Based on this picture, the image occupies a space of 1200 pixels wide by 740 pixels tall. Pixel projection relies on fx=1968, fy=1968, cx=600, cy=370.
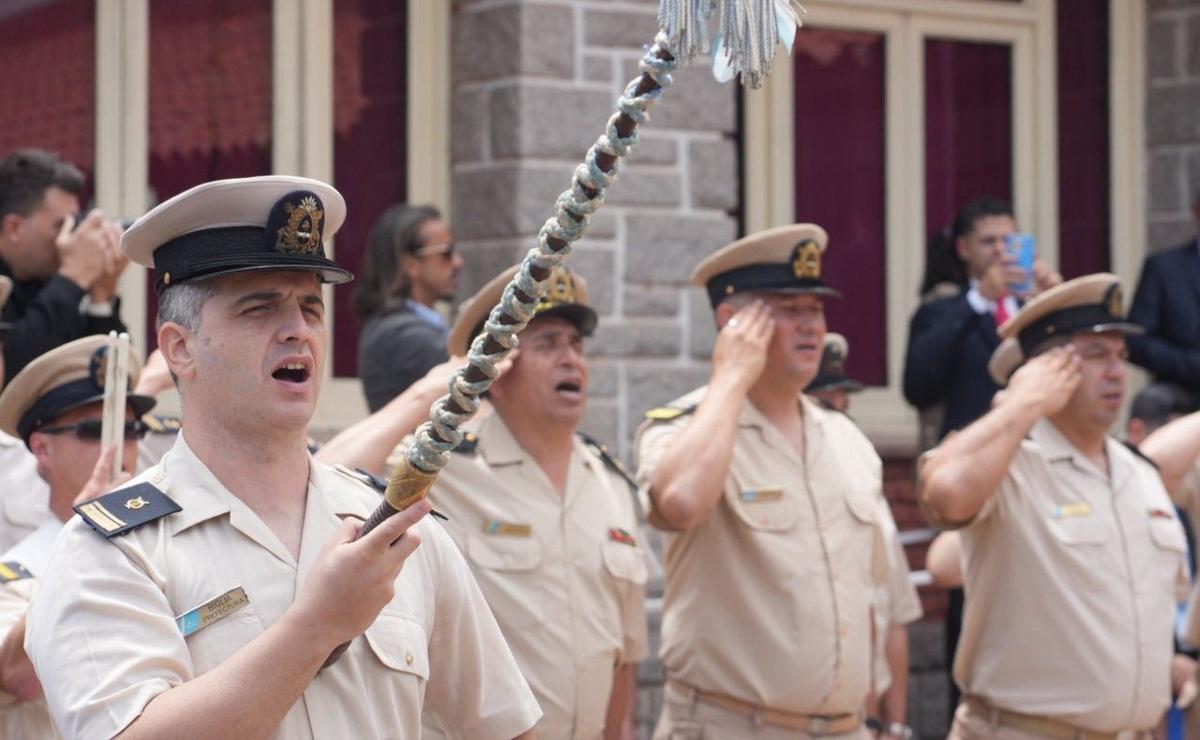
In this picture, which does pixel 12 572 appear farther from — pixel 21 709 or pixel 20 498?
pixel 20 498

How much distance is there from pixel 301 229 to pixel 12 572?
4.43ft

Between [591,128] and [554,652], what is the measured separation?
2.75m

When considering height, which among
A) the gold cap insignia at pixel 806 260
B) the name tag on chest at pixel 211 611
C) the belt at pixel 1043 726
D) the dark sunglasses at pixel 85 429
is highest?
the gold cap insignia at pixel 806 260

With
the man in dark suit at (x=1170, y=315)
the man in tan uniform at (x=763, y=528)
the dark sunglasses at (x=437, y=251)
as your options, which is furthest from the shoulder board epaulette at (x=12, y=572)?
the man in dark suit at (x=1170, y=315)

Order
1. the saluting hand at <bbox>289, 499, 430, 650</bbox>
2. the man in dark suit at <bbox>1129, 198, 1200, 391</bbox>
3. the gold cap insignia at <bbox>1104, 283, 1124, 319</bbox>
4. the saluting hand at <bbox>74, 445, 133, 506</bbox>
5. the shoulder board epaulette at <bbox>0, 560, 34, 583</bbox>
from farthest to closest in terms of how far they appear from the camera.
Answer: the man in dark suit at <bbox>1129, 198, 1200, 391</bbox>, the gold cap insignia at <bbox>1104, 283, 1124, 319</bbox>, the shoulder board epaulette at <bbox>0, 560, 34, 583</bbox>, the saluting hand at <bbox>74, 445, 133, 506</bbox>, the saluting hand at <bbox>289, 499, 430, 650</bbox>

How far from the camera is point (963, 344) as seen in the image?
7.40m

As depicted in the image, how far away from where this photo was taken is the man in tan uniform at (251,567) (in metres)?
2.70

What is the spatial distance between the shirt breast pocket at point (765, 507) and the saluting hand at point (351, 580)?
273cm

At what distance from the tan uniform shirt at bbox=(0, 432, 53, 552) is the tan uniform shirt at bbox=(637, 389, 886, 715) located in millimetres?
1577

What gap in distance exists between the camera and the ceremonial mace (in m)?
2.44

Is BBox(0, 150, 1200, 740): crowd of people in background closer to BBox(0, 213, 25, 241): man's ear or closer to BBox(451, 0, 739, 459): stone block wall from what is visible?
BBox(0, 213, 25, 241): man's ear

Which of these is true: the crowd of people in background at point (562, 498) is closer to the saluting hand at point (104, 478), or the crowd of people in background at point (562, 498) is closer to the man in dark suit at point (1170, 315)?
the saluting hand at point (104, 478)

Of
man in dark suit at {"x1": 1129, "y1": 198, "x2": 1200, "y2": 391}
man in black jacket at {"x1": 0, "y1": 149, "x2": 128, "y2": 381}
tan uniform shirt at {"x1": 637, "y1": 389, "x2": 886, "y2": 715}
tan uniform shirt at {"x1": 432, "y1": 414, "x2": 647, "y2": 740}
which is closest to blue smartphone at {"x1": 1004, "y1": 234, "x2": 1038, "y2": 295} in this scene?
man in dark suit at {"x1": 1129, "y1": 198, "x2": 1200, "y2": 391}

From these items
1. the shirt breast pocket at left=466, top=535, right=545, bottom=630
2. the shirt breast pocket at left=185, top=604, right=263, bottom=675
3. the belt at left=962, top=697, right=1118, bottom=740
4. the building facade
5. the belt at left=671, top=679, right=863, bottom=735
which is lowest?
the belt at left=962, top=697, right=1118, bottom=740
